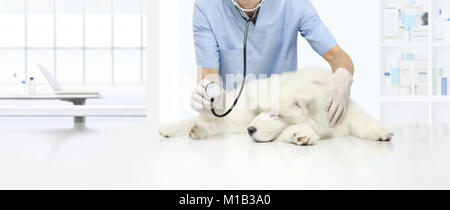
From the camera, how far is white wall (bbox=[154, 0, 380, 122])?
2.94 m

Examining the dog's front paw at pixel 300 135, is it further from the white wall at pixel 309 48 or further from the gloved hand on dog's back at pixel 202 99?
the white wall at pixel 309 48

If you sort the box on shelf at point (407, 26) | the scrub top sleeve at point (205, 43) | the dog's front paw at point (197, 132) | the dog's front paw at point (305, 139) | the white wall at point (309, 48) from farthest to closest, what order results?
the box on shelf at point (407, 26)
the white wall at point (309, 48)
the scrub top sleeve at point (205, 43)
the dog's front paw at point (197, 132)
the dog's front paw at point (305, 139)

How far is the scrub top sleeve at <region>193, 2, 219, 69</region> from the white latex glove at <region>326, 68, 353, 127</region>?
0.63m

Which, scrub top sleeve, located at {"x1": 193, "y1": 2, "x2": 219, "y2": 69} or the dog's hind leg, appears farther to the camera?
scrub top sleeve, located at {"x1": 193, "y1": 2, "x2": 219, "y2": 69}

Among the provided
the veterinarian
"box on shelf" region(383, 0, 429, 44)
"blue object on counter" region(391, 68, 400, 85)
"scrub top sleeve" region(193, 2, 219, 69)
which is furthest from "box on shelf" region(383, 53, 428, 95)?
"scrub top sleeve" region(193, 2, 219, 69)

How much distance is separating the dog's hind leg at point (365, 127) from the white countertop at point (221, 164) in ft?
0.10

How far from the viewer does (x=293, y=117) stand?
814 mm

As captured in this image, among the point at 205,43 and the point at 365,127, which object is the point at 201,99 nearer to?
the point at 365,127

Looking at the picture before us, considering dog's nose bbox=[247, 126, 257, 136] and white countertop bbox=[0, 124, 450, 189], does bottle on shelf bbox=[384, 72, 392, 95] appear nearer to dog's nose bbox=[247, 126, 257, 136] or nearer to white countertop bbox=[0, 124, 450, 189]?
white countertop bbox=[0, 124, 450, 189]

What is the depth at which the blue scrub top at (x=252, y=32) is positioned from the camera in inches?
58.7

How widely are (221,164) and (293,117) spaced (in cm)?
31

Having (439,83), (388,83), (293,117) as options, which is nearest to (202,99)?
(293,117)

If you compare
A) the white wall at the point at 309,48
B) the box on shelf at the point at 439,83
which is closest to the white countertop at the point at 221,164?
the white wall at the point at 309,48
